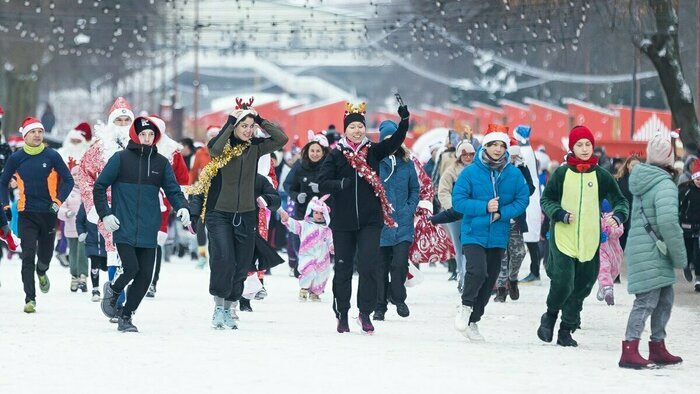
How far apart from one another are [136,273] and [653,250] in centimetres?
418

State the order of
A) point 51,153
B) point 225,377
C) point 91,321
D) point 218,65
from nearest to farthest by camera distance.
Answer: point 225,377, point 91,321, point 51,153, point 218,65

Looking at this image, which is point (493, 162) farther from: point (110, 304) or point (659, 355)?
point (110, 304)

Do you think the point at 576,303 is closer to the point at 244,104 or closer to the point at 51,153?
the point at 244,104

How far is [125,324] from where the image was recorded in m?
14.1

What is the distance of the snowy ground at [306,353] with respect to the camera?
1086 centimetres

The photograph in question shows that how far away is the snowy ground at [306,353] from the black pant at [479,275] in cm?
32

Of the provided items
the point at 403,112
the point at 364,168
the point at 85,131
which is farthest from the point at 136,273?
the point at 85,131

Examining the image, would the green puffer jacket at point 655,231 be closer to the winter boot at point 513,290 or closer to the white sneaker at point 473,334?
the white sneaker at point 473,334

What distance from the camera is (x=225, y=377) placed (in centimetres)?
1106

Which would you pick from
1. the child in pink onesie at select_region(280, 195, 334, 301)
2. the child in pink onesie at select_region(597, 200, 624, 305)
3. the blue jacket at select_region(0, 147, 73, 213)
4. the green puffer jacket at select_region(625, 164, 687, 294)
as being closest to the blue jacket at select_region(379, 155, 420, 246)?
the child in pink onesie at select_region(280, 195, 334, 301)

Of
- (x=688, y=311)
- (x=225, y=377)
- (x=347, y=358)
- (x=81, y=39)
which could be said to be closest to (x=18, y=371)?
(x=225, y=377)

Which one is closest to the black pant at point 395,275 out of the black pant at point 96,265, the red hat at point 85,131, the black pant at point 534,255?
the black pant at point 96,265

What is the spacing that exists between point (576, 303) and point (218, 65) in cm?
16740

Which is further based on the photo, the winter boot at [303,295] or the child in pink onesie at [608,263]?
the winter boot at [303,295]
